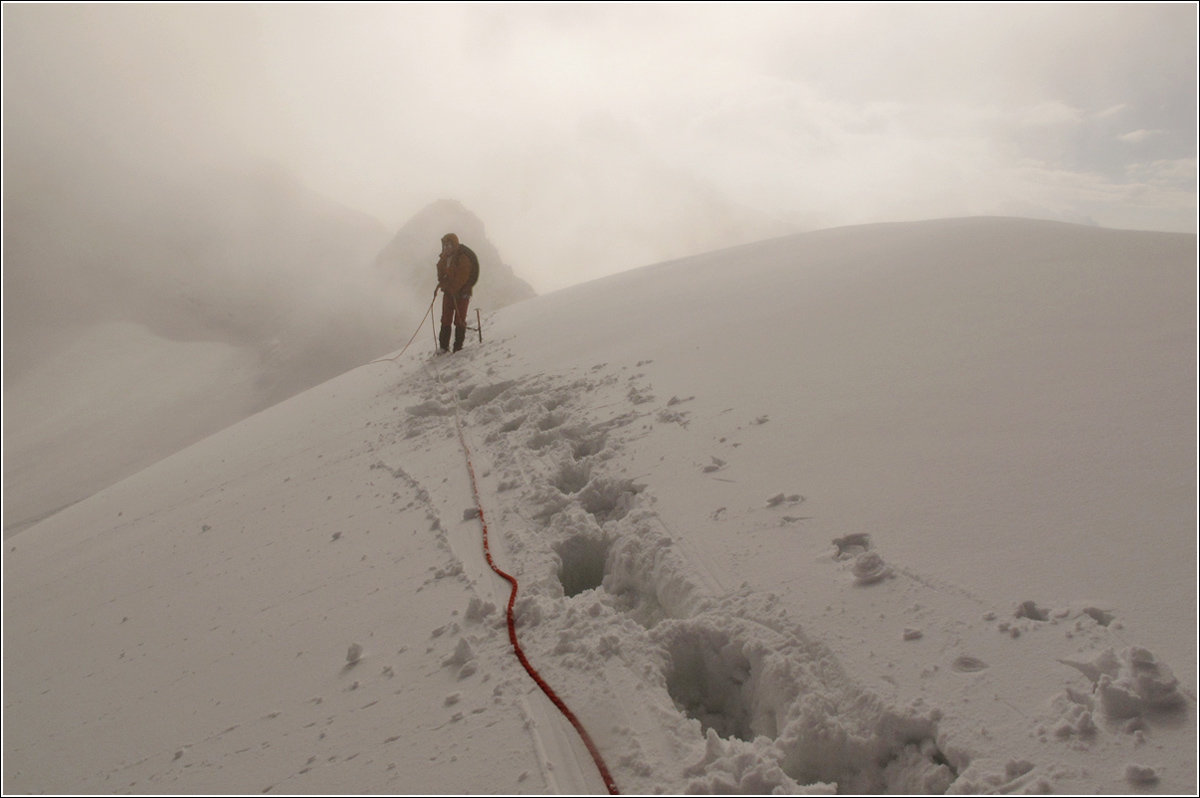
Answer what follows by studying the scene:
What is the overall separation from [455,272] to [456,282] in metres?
0.14

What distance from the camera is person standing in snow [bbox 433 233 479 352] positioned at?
829 centimetres

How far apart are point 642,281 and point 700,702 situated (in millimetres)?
7508

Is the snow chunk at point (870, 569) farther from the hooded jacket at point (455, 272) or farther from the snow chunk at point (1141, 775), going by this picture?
the hooded jacket at point (455, 272)

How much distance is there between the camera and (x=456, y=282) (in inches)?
325

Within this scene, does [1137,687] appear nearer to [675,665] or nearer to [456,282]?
[675,665]

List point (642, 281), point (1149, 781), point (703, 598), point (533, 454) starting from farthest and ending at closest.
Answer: point (642, 281) < point (533, 454) < point (703, 598) < point (1149, 781)

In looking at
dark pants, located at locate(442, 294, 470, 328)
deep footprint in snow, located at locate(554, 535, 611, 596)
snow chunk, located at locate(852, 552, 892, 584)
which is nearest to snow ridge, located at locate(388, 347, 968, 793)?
deep footprint in snow, located at locate(554, 535, 611, 596)

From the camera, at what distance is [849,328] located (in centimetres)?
471

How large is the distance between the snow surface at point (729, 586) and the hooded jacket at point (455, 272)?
3.40 m

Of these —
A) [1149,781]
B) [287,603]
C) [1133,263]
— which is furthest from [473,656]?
[1133,263]

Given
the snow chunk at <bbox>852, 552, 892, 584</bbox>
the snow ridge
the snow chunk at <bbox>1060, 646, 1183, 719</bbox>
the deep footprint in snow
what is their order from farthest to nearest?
the deep footprint in snow < the snow chunk at <bbox>852, 552, 892, 584</bbox> < the snow ridge < the snow chunk at <bbox>1060, 646, 1183, 719</bbox>

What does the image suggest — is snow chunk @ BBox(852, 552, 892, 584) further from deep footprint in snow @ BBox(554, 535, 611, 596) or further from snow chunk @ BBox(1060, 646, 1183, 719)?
deep footprint in snow @ BBox(554, 535, 611, 596)

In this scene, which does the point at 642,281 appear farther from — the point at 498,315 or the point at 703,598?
the point at 703,598

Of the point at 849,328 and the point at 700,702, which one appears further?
the point at 849,328
